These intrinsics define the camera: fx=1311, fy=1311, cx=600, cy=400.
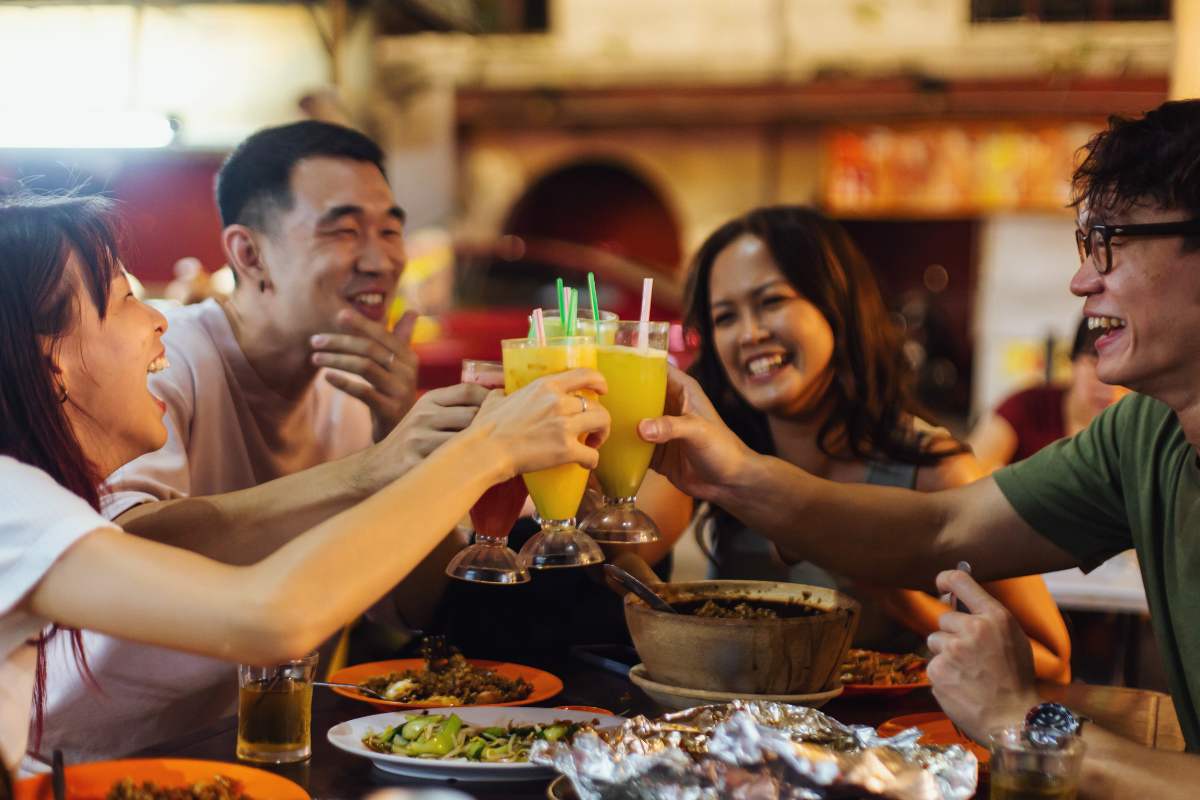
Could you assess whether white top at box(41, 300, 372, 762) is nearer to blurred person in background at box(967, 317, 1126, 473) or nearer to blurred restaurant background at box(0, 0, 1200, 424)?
blurred person in background at box(967, 317, 1126, 473)

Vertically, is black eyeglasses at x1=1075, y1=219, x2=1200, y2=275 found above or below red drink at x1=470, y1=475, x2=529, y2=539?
above

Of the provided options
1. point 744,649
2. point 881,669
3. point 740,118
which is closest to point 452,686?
point 744,649

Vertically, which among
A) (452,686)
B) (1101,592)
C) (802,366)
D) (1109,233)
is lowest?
(1101,592)

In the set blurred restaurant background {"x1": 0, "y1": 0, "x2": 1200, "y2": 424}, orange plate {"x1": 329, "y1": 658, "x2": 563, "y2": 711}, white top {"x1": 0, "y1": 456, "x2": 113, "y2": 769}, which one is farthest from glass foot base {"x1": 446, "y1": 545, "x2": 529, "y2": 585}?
blurred restaurant background {"x1": 0, "y1": 0, "x2": 1200, "y2": 424}

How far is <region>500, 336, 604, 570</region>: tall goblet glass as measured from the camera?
175cm

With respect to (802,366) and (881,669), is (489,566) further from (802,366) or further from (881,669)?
(802,366)

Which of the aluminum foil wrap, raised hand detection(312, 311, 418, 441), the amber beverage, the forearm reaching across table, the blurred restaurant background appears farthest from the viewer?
the blurred restaurant background

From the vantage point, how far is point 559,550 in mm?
1790

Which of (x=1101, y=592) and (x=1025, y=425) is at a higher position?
(x=1025, y=425)

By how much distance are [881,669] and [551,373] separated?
82cm

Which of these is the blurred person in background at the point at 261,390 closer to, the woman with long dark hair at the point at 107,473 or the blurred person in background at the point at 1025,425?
the woman with long dark hair at the point at 107,473

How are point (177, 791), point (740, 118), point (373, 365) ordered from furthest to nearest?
point (740, 118) < point (373, 365) < point (177, 791)

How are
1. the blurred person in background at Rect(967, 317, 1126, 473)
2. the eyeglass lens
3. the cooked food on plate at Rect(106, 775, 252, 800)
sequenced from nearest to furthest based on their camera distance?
the cooked food on plate at Rect(106, 775, 252, 800) → the eyeglass lens → the blurred person in background at Rect(967, 317, 1126, 473)

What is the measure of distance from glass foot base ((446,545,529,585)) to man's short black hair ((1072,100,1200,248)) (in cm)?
102
